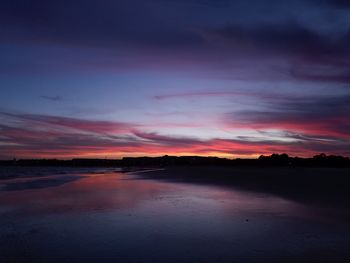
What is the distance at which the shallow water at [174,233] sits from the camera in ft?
27.1

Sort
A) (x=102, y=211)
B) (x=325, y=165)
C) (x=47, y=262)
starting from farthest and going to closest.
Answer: (x=325, y=165), (x=102, y=211), (x=47, y=262)

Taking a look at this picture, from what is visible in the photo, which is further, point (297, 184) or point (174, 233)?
point (297, 184)

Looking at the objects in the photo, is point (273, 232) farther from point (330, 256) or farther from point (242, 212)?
point (242, 212)

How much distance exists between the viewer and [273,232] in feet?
34.5

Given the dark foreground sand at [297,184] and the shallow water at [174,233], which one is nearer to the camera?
the shallow water at [174,233]

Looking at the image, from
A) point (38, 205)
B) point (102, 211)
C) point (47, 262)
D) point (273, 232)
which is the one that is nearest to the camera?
point (47, 262)

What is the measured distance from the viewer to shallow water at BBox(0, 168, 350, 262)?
8.25 m

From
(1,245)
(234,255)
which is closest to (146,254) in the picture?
(234,255)

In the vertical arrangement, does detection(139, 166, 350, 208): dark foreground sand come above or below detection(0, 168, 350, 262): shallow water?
above

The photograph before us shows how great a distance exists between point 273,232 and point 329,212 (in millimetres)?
4808

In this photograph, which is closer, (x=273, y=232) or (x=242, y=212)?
(x=273, y=232)

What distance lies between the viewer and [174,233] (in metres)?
10.5

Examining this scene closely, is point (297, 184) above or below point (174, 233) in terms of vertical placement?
above

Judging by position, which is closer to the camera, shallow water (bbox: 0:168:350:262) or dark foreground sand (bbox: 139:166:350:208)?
shallow water (bbox: 0:168:350:262)
